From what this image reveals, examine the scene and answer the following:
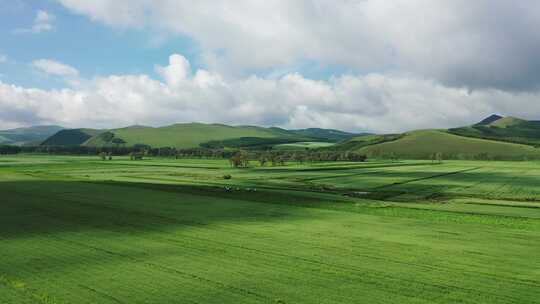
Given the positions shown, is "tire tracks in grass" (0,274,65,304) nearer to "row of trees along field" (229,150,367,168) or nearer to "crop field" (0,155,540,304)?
"crop field" (0,155,540,304)

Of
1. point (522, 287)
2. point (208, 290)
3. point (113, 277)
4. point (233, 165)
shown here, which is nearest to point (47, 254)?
point (113, 277)

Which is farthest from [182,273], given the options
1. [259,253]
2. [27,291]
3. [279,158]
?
[279,158]

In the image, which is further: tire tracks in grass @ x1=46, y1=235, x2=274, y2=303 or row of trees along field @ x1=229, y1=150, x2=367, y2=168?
row of trees along field @ x1=229, y1=150, x2=367, y2=168

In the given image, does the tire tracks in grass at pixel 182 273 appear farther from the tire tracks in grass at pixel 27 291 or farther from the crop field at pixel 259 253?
the tire tracks in grass at pixel 27 291

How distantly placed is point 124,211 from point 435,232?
28428 millimetres

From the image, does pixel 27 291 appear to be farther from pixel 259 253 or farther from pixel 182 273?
pixel 259 253

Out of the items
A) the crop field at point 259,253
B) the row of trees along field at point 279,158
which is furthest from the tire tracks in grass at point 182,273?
the row of trees along field at point 279,158

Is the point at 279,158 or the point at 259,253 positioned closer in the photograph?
the point at 259,253

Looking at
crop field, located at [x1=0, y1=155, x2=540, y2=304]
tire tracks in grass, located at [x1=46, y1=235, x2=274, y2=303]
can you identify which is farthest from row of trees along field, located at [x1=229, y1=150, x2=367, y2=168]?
tire tracks in grass, located at [x1=46, y1=235, x2=274, y2=303]

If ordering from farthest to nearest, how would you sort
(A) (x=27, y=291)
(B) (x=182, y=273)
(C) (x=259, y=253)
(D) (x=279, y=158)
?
(D) (x=279, y=158)
(C) (x=259, y=253)
(B) (x=182, y=273)
(A) (x=27, y=291)

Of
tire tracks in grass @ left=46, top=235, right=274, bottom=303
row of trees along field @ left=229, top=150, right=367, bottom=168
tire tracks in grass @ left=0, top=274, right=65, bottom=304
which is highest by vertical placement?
row of trees along field @ left=229, top=150, right=367, bottom=168

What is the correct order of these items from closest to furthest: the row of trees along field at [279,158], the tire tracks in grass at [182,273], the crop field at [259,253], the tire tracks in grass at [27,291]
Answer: the tire tracks in grass at [27,291] < the tire tracks in grass at [182,273] < the crop field at [259,253] < the row of trees along field at [279,158]

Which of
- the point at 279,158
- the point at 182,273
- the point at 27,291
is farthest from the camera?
the point at 279,158

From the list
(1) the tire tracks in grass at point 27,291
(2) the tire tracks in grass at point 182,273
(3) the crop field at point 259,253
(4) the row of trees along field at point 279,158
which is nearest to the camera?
(1) the tire tracks in grass at point 27,291
